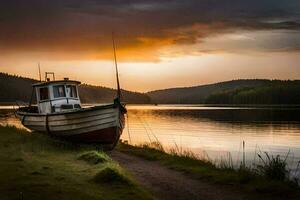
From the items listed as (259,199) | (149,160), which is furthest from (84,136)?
(259,199)

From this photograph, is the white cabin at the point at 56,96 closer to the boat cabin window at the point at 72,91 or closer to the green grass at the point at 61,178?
the boat cabin window at the point at 72,91

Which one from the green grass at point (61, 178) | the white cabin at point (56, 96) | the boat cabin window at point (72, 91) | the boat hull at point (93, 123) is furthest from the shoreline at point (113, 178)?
the boat cabin window at point (72, 91)

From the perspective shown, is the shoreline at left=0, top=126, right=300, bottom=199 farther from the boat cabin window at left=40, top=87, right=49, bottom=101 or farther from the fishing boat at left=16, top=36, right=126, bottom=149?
the boat cabin window at left=40, top=87, right=49, bottom=101

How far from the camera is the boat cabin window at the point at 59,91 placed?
28.0m

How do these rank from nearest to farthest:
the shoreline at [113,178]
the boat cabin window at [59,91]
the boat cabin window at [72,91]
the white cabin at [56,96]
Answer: the shoreline at [113,178], the white cabin at [56,96], the boat cabin window at [59,91], the boat cabin window at [72,91]

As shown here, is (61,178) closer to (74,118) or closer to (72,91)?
(74,118)

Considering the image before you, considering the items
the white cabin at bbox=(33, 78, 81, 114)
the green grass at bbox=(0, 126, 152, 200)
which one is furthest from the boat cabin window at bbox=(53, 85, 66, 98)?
the green grass at bbox=(0, 126, 152, 200)

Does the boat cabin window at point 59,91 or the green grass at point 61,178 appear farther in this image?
the boat cabin window at point 59,91

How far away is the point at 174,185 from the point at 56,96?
15545 mm

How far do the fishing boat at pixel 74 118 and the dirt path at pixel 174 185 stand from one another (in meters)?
6.36

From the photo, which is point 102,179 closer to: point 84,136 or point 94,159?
point 94,159

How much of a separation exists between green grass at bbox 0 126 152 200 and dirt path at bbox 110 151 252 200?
798mm

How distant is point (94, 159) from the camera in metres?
17.4

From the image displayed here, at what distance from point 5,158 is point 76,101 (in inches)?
495
